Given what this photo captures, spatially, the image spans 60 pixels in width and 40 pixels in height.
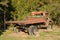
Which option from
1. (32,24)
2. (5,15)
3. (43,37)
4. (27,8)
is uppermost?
(27,8)

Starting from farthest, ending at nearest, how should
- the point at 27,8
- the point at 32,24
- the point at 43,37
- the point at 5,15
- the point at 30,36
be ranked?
the point at 5,15 < the point at 27,8 < the point at 32,24 < the point at 30,36 < the point at 43,37

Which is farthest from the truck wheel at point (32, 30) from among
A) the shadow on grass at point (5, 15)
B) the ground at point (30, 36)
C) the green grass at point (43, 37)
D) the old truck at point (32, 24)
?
the shadow on grass at point (5, 15)

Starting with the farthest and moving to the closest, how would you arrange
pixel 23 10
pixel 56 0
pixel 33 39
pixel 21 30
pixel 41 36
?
1. pixel 56 0
2. pixel 23 10
3. pixel 21 30
4. pixel 41 36
5. pixel 33 39

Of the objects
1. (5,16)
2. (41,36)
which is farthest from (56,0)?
(41,36)

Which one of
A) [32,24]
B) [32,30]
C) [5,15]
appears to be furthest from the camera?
[5,15]

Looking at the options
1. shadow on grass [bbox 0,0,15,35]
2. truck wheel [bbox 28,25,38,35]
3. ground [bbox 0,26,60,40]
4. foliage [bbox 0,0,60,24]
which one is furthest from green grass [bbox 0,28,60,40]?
foliage [bbox 0,0,60,24]

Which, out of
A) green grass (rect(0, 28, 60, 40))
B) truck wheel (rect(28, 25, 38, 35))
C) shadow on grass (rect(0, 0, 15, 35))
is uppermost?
shadow on grass (rect(0, 0, 15, 35))

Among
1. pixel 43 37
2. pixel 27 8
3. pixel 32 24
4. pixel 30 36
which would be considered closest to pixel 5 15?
pixel 27 8

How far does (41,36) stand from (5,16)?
5.22m

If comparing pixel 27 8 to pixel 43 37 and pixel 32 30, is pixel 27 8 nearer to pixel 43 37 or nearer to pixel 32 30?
pixel 32 30

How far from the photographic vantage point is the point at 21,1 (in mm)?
19031

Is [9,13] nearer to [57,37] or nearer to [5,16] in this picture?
[5,16]

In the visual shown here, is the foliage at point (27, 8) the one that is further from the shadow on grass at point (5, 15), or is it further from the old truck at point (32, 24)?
the old truck at point (32, 24)

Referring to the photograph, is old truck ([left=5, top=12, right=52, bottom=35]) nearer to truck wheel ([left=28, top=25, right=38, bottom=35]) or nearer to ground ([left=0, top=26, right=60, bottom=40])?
truck wheel ([left=28, top=25, right=38, bottom=35])
